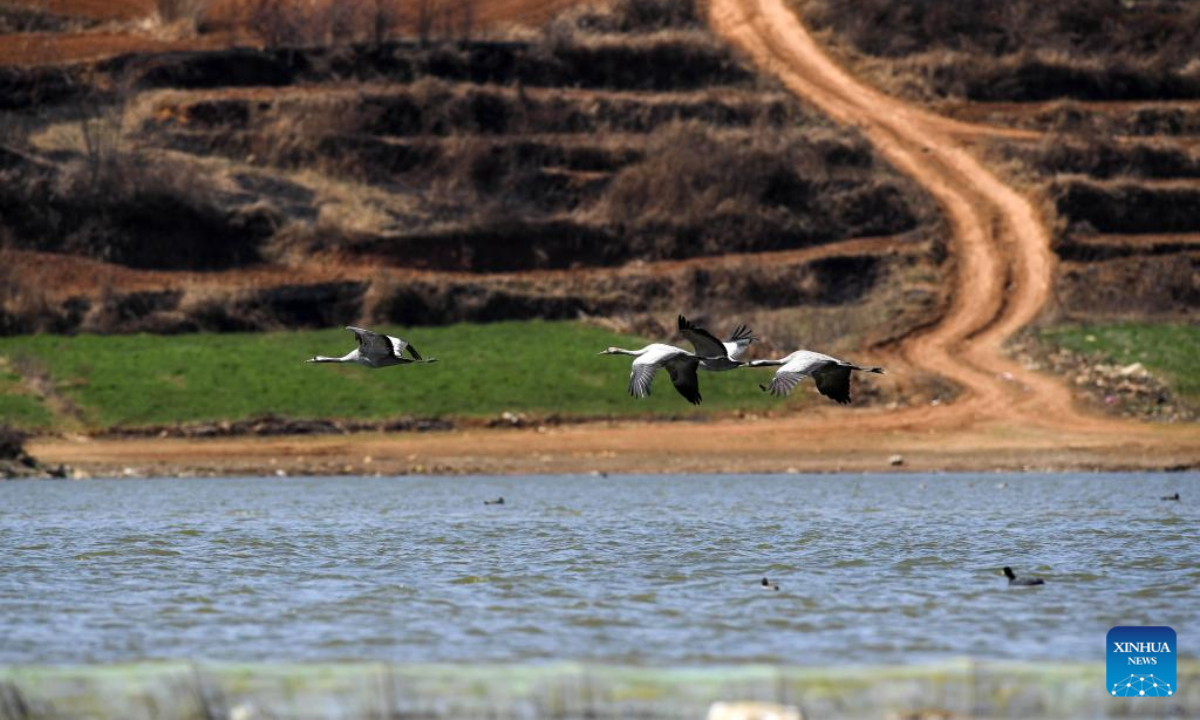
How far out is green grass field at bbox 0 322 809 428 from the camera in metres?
41.8

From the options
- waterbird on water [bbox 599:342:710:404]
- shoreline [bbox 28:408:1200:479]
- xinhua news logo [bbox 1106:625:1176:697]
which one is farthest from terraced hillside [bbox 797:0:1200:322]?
xinhua news logo [bbox 1106:625:1176:697]

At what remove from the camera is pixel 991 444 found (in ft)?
131

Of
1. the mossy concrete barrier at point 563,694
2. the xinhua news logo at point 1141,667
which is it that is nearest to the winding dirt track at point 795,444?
the xinhua news logo at point 1141,667

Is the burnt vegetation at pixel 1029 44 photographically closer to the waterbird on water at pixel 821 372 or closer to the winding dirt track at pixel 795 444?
the winding dirt track at pixel 795 444

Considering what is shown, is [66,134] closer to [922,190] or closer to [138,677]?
[922,190]

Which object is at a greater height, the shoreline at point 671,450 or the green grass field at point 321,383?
the green grass field at point 321,383

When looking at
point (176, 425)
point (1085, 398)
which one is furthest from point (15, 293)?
point (1085, 398)

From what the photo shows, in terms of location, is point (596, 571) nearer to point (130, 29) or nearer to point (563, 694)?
point (563, 694)

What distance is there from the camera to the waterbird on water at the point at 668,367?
68.4 feet

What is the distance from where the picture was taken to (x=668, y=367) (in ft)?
72.2

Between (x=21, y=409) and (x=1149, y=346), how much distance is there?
25710mm


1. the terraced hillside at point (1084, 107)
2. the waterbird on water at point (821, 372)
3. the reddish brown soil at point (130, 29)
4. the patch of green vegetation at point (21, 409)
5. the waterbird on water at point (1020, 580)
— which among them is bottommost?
the patch of green vegetation at point (21, 409)

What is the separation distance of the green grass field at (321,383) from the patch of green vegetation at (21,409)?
0.03m

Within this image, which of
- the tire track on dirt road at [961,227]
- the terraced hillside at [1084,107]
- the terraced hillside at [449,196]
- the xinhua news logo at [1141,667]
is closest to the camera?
the xinhua news logo at [1141,667]
